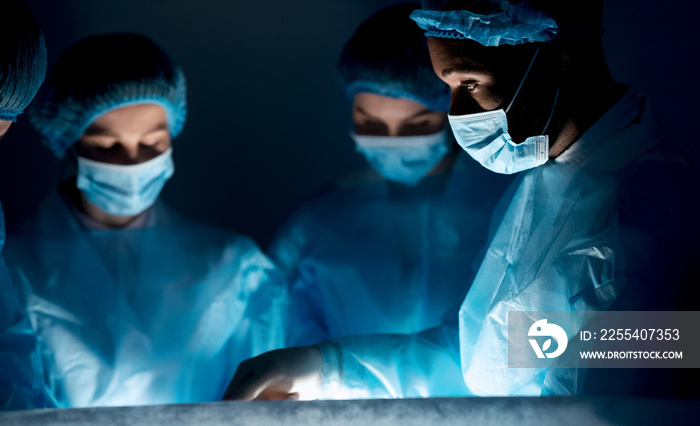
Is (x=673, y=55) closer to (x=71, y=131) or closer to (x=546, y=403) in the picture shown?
(x=546, y=403)

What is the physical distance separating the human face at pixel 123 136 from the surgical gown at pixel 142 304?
8.7 inches

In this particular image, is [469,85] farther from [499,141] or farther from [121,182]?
[121,182]

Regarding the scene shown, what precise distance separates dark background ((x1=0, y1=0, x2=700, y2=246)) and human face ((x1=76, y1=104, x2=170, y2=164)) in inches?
21.0

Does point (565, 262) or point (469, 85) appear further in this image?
point (469, 85)

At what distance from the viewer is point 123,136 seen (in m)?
1.79

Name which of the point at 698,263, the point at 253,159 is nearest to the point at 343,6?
the point at 253,159

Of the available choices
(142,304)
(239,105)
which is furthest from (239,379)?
(239,105)

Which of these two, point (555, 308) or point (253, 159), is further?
point (253, 159)

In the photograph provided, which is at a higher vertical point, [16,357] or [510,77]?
[510,77]

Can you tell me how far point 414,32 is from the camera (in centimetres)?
194

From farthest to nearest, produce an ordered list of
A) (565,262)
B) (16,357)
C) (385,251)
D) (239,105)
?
(239,105) < (385,251) < (16,357) < (565,262)

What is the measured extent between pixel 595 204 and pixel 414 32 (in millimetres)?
1011

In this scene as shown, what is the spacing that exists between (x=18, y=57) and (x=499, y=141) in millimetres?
1018

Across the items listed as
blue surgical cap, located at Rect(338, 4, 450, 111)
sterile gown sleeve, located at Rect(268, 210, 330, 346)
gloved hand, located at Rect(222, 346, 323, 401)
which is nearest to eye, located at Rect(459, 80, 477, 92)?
blue surgical cap, located at Rect(338, 4, 450, 111)
